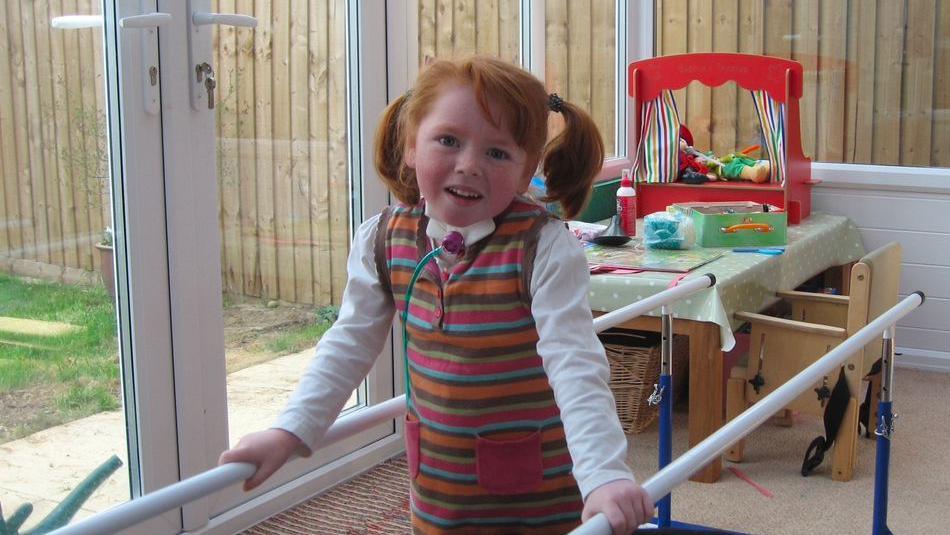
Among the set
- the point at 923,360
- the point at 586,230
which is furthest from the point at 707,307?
the point at 923,360

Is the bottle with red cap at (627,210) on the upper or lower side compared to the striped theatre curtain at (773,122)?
lower

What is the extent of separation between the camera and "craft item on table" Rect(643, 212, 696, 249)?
3145 mm

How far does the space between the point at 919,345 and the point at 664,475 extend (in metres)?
3.09

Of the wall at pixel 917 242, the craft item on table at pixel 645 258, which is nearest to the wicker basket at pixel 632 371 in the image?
the craft item on table at pixel 645 258

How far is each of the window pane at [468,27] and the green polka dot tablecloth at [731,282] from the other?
720 millimetres

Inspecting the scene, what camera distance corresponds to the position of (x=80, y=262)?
7.00ft

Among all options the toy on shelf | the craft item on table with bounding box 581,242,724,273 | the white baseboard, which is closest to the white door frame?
the craft item on table with bounding box 581,242,724,273

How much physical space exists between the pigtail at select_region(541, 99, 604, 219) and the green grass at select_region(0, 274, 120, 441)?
109 centimetres

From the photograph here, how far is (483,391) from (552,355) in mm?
140

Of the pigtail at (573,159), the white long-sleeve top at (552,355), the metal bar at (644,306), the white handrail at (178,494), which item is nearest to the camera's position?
the white handrail at (178,494)

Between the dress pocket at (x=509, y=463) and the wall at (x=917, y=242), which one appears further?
the wall at (x=917, y=242)

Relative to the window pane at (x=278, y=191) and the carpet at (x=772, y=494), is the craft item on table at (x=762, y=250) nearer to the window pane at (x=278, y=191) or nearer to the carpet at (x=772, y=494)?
the carpet at (x=772, y=494)

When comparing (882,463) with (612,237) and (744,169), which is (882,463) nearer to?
(612,237)

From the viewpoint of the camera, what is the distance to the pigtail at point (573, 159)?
1.34m
